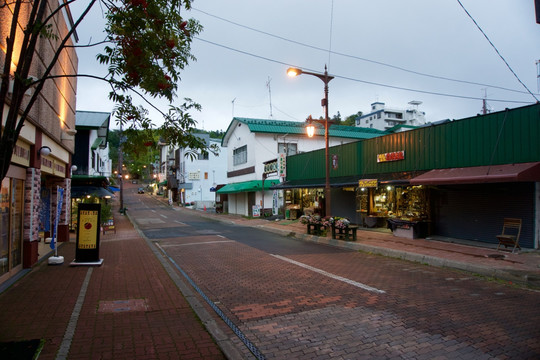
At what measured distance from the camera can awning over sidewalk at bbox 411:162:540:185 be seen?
985cm

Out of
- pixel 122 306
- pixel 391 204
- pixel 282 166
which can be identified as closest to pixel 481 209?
pixel 391 204

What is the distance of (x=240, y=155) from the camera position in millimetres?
34156

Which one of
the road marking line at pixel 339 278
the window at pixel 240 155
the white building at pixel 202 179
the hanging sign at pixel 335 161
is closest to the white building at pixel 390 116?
the white building at pixel 202 179

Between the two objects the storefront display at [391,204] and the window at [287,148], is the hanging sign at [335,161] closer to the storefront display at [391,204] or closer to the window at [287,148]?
the storefront display at [391,204]

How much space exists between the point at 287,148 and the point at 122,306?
25.6 m

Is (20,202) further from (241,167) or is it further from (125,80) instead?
(241,167)

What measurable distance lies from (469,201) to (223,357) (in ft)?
39.0

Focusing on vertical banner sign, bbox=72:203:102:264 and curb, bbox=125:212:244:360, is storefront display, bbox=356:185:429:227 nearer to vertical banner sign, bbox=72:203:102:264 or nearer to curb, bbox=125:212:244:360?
curb, bbox=125:212:244:360

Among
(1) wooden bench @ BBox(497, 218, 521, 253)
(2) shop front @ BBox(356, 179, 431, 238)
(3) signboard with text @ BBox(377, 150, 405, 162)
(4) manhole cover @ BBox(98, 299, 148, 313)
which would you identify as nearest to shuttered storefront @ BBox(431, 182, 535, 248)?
(1) wooden bench @ BBox(497, 218, 521, 253)

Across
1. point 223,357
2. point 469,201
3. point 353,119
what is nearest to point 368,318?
point 223,357

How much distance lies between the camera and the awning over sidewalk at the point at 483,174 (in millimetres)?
9852

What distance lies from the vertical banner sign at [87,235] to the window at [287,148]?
22032mm

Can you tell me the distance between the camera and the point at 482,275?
339 inches

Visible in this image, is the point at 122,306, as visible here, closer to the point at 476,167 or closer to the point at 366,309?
the point at 366,309
